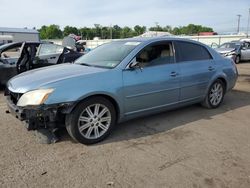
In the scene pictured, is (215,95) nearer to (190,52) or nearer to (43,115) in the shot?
(190,52)

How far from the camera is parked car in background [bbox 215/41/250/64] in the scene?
1769cm

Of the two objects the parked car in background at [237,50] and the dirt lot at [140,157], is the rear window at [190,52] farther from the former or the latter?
the parked car in background at [237,50]

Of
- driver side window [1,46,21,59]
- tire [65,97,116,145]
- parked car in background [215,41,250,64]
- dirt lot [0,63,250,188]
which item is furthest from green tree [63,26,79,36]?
tire [65,97,116,145]

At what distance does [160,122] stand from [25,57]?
16.1ft

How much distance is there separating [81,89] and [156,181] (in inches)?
64.5

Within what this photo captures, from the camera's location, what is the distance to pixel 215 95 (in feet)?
19.9

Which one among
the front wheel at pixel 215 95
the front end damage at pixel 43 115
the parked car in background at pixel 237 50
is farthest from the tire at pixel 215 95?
the parked car in background at pixel 237 50

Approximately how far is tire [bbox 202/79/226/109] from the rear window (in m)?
0.65

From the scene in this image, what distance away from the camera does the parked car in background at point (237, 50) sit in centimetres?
1769

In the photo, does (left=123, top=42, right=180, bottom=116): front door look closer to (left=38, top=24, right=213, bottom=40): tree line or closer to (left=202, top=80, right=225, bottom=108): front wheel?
(left=202, top=80, right=225, bottom=108): front wheel

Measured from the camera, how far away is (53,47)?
8.77 metres

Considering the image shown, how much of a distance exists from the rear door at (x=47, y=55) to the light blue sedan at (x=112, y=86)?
11.2 ft

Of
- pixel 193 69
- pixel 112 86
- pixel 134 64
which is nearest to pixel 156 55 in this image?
pixel 134 64

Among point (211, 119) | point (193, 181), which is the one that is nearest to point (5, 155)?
point (193, 181)
